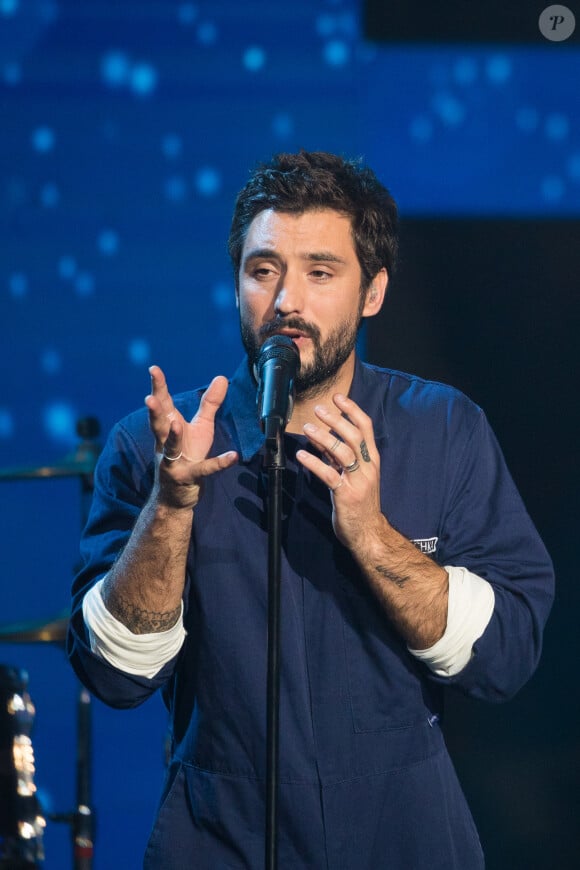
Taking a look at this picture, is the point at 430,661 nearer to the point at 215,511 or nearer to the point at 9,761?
the point at 215,511

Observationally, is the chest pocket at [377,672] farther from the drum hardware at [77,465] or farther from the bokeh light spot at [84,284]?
the bokeh light spot at [84,284]

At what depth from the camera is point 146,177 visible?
272 cm

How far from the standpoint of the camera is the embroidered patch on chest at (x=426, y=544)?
178 centimetres

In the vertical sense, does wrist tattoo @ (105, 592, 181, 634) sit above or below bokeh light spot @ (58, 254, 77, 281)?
below

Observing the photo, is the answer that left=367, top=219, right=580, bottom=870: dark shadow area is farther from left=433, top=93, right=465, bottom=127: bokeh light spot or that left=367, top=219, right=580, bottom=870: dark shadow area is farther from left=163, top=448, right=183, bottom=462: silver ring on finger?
left=163, top=448, right=183, bottom=462: silver ring on finger

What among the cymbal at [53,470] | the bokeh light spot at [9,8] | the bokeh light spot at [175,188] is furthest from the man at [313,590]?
the bokeh light spot at [9,8]

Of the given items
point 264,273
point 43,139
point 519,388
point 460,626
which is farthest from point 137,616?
point 43,139

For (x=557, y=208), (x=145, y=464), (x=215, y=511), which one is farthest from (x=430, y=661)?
(x=557, y=208)

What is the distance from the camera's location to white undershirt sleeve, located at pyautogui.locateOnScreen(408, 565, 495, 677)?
1.65 metres

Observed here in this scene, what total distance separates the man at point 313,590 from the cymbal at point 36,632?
0.63m

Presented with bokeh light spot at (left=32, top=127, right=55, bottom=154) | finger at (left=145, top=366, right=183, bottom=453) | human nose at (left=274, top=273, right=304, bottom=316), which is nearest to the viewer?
finger at (left=145, top=366, right=183, bottom=453)

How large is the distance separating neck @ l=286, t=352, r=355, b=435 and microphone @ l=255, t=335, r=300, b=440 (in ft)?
1.36

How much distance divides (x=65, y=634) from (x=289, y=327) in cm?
97

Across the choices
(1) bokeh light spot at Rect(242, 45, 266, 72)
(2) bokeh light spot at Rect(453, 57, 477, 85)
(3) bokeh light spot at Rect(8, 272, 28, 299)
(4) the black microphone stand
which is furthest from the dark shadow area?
(4) the black microphone stand
